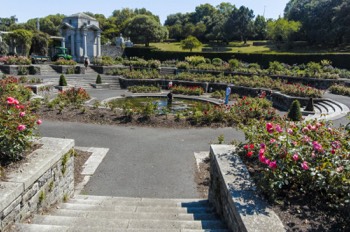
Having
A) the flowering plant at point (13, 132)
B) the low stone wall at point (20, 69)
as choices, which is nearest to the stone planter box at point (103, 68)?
the low stone wall at point (20, 69)

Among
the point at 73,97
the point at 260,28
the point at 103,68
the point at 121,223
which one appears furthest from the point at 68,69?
the point at 260,28

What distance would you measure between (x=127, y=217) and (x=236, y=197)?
1.88 metres

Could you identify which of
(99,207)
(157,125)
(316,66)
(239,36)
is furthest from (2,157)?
(239,36)

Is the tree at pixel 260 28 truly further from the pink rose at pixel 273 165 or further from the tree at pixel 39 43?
the pink rose at pixel 273 165

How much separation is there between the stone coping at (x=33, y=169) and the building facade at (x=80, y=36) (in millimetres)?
38131

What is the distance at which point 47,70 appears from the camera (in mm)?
30625

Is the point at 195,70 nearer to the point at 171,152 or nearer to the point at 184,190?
the point at 171,152

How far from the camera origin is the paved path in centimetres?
758

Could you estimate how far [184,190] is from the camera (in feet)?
A: 24.8

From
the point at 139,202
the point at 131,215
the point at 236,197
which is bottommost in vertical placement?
the point at 139,202

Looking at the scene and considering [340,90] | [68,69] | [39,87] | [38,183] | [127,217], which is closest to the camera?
[38,183]

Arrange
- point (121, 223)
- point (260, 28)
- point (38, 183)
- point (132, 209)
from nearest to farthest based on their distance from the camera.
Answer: point (121, 223), point (38, 183), point (132, 209), point (260, 28)

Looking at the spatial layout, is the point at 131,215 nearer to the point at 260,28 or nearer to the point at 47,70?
the point at 47,70

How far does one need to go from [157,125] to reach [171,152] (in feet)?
9.92
